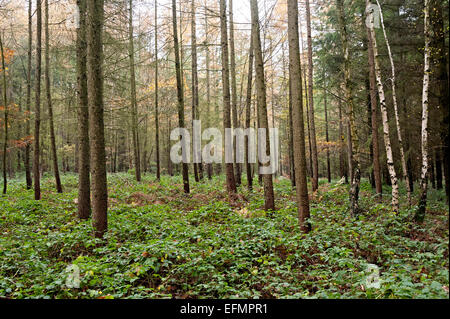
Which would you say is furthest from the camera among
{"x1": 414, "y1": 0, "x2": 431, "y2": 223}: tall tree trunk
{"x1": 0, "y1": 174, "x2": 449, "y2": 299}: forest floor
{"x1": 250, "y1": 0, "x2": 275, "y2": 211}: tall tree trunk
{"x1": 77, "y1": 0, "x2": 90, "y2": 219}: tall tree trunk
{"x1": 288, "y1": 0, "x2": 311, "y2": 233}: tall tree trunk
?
{"x1": 250, "y1": 0, "x2": 275, "y2": 211}: tall tree trunk

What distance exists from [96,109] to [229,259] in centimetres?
458

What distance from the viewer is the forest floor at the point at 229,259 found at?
3756mm

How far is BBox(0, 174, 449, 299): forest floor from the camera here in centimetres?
376

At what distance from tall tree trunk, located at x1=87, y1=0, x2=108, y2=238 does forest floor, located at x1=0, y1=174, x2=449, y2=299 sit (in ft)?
2.70

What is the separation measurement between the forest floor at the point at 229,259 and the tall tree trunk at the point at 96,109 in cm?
82

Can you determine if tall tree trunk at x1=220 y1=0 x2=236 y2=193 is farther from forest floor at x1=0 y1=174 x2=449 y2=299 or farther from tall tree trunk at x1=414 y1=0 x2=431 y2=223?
tall tree trunk at x1=414 y1=0 x2=431 y2=223

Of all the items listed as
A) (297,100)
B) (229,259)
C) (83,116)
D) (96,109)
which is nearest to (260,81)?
(297,100)

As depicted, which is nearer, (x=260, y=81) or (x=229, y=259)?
(x=229, y=259)

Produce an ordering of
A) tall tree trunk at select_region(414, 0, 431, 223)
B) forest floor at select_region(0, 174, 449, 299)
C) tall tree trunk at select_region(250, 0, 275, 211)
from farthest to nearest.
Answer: tall tree trunk at select_region(250, 0, 275, 211) < tall tree trunk at select_region(414, 0, 431, 223) < forest floor at select_region(0, 174, 449, 299)

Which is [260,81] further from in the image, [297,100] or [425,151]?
[425,151]

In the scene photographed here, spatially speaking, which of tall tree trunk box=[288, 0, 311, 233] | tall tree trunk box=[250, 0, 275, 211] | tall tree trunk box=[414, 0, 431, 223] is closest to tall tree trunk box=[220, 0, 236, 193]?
tall tree trunk box=[250, 0, 275, 211]

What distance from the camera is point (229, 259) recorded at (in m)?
5.18
